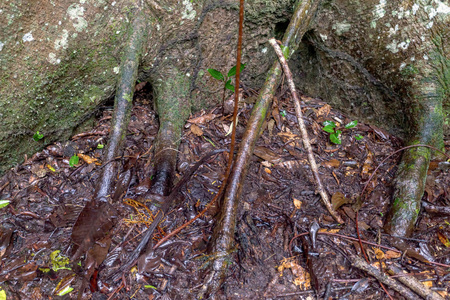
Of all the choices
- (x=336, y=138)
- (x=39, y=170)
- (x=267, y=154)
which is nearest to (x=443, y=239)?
(x=336, y=138)

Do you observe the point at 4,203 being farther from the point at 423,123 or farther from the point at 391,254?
the point at 423,123

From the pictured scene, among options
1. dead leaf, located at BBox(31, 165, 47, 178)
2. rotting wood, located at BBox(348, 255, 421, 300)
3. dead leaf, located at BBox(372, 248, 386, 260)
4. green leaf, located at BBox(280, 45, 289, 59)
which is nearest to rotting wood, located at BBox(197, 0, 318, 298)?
green leaf, located at BBox(280, 45, 289, 59)

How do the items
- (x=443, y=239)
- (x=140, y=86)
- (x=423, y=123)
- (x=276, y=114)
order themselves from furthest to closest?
(x=276, y=114) → (x=140, y=86) → (x=423, y=123) → (x=443, y=239)

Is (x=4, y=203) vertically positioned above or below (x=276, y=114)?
below

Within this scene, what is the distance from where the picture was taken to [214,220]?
7.70 ft

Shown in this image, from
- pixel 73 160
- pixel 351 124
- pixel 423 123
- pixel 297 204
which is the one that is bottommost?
pixel 73 160

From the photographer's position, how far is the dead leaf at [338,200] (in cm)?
257

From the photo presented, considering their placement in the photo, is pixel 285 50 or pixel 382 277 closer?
pixel 382 277

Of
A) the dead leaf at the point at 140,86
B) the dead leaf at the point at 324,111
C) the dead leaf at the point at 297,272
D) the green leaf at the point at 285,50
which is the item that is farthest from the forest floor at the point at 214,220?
the green leaf at the point at 285,50

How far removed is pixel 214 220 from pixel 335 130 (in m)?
1.75

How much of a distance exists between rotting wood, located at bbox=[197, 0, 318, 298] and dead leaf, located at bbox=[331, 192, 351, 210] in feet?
2.61

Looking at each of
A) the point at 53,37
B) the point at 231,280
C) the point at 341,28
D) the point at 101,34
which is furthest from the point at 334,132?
the point at 53,37

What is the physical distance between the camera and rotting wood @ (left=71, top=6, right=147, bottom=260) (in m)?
2.18

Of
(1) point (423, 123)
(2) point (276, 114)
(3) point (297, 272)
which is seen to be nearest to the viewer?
(3) point (297, 272)
